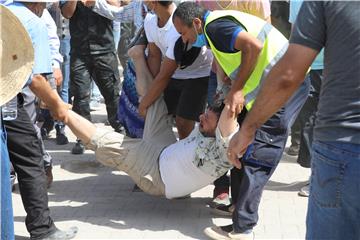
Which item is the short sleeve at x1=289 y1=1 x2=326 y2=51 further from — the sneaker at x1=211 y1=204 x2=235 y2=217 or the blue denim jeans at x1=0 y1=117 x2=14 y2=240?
the sneaker at x1=211 y1=204 x2=235 y2=217

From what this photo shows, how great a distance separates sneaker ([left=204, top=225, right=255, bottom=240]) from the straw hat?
168 cm

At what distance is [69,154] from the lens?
6.21 meters

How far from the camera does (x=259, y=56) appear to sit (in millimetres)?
3846

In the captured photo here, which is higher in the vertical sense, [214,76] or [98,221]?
[214,76]

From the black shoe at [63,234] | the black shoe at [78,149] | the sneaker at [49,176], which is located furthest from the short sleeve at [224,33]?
the black shoe at [78,149]

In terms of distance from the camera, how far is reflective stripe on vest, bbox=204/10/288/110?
12.7ft

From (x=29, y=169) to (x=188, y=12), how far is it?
145 centimetres

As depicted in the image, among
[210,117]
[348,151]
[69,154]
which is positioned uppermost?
[348,151]

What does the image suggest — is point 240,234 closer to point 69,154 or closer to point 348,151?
point 348,151

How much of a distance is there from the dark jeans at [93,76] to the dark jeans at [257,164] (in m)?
2.65

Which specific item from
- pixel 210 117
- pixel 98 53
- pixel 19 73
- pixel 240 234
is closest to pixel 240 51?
pixel 210 117

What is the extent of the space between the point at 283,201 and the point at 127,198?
3.88 feet

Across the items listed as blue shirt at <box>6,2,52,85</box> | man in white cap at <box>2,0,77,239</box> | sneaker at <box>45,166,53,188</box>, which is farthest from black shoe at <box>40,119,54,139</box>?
blue shirt at <box>6,2,52,85</box>

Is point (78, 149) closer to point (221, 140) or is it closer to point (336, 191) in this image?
point (221, 140)
